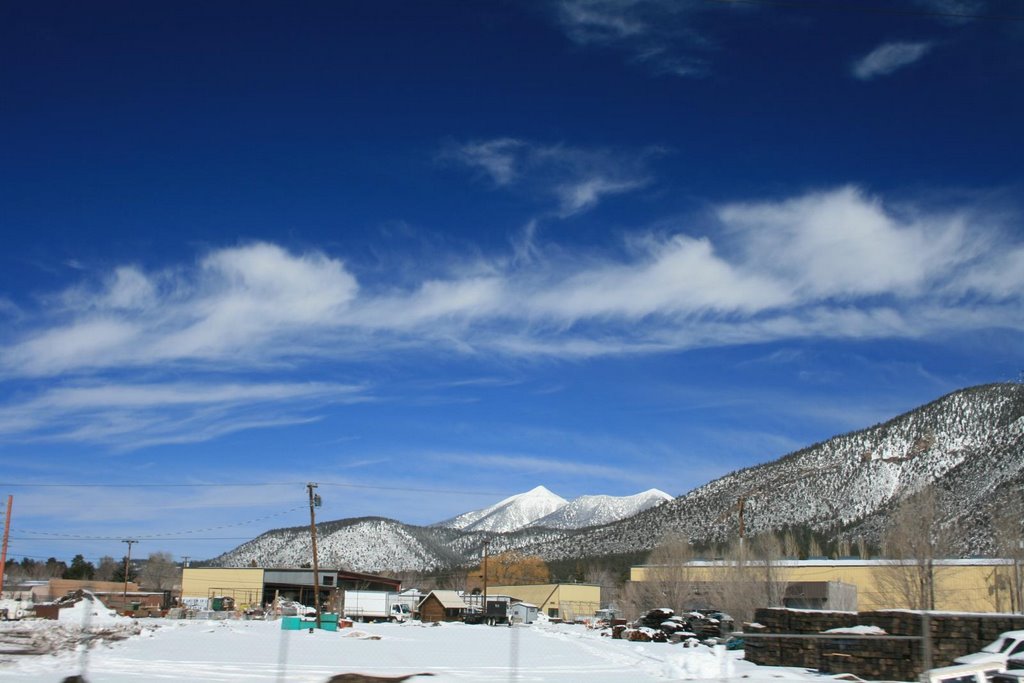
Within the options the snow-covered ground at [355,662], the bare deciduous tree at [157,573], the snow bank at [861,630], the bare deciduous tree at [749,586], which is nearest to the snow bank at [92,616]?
the snow-covered ground at [355,662]

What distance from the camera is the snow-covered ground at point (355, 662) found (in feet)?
80.2

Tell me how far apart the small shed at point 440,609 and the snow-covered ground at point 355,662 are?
55.1 meters

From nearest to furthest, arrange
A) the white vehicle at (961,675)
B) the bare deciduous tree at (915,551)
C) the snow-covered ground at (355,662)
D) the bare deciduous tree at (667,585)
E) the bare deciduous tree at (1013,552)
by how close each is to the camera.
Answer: the white vehicle at (961,675)
the snow-covered ground at (355,662)
the bare deciduous tree at (915,551)
the bare deciduous tree at (1013,552)
the bare deciduous tree at (667,585)

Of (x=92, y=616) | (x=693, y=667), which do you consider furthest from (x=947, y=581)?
(x=92, y=616)

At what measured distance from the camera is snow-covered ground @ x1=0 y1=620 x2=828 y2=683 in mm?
24438

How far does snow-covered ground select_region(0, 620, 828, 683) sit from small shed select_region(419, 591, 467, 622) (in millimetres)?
55107

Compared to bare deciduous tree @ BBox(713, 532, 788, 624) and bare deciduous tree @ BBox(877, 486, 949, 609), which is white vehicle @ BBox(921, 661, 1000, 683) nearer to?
bare deciduous tree @ BBox(877, 486, 949, 609)

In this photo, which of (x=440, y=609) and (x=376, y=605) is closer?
(x=440, y=609)

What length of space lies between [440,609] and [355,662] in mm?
73781

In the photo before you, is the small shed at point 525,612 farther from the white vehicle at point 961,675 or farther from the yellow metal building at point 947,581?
the white vehicle at point 961,675

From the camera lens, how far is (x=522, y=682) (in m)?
25.1

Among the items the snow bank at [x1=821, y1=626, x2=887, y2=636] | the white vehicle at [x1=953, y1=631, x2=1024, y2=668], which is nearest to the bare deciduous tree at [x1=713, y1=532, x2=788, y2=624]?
the snow bank at [x1=821, y1=626, x2=887, y2=636]

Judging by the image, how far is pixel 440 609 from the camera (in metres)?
103

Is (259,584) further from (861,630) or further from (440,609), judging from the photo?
(861,630)
